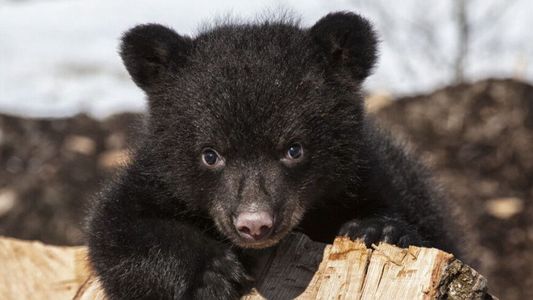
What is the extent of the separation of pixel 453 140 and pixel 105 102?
6637mm

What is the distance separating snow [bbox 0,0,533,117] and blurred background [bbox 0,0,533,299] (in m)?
0.04

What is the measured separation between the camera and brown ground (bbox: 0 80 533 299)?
31.6 ft

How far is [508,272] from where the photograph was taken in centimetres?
934

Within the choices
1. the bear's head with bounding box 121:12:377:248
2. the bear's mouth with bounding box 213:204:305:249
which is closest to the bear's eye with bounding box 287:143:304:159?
the bear's head with bounding box 121:12:377:248

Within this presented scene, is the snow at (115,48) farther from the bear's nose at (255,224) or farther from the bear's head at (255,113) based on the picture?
the bear's nose at (255,224)

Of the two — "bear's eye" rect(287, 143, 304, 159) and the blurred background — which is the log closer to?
"bear's eye" rect(287, 143, 304, 159)

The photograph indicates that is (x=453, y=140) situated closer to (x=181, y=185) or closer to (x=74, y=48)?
(x=181, y=185)

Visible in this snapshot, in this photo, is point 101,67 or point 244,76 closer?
point 244,76

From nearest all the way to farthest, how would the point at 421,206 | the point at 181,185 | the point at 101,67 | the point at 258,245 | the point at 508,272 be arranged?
the point at 258,245
the point at 181,185
the point at 421,206
the point at 508,272
the point at 101,67

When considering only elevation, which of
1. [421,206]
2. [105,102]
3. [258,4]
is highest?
[258,4]

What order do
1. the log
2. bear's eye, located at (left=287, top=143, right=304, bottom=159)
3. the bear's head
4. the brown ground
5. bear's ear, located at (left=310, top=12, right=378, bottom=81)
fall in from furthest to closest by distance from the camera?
the brown ground → bear's ear, located at (left=310, top=12, right=378, bottom=81) → bear's eye, located at (left=287, top=143, right=304, bottom=159) → the bear's head → the log

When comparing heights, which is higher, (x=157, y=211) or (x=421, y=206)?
(x=421, y=206)

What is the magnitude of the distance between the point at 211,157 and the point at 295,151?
429 millimetres

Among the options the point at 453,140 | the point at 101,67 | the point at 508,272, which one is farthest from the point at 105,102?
the point at 508,272
